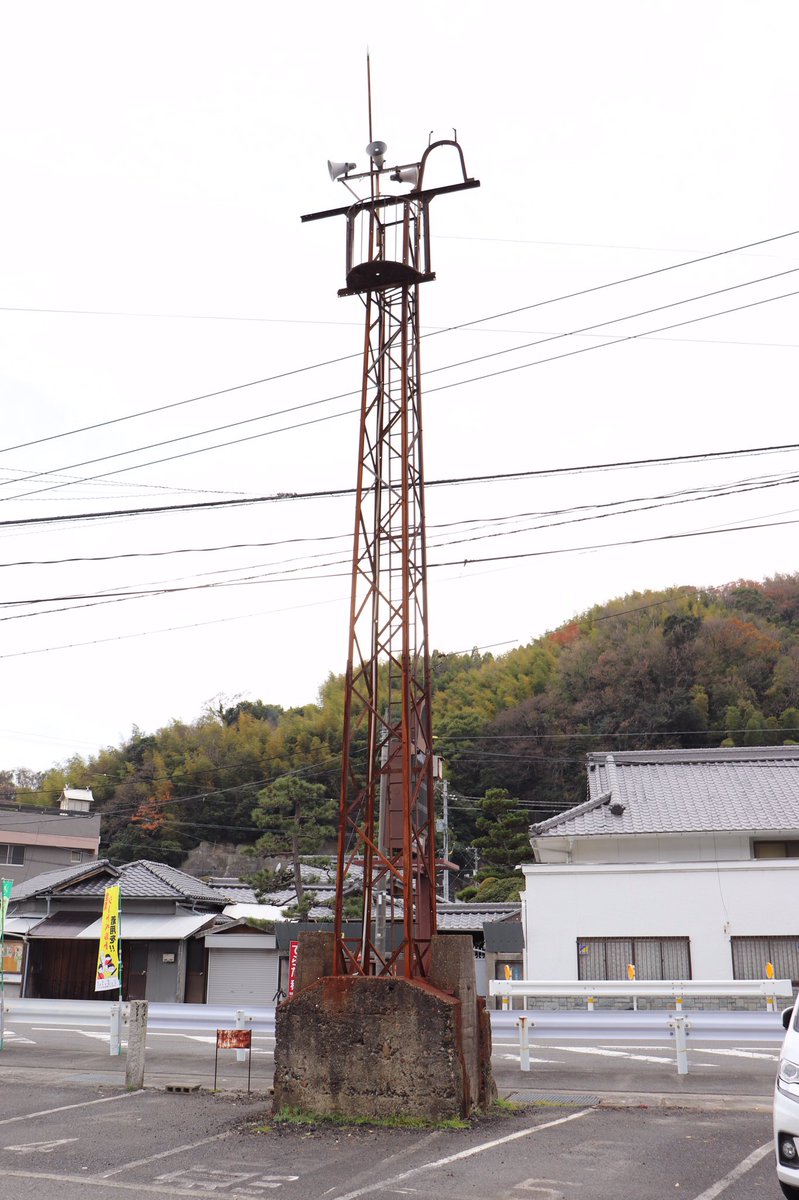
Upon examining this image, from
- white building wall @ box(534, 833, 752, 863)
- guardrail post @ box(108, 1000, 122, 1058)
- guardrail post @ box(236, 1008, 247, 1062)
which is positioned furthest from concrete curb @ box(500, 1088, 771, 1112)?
white building wall @ box(534, 833, 752, 863)

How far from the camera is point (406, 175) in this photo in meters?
11.8

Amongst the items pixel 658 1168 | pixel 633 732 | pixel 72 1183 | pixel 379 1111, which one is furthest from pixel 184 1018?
pixel 633 732

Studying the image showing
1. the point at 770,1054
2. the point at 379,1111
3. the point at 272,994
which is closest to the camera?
the point at 379,1111

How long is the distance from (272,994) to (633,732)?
33.3 m

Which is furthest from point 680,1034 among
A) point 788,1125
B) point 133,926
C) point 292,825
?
point 133,926

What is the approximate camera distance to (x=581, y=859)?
77.9ft

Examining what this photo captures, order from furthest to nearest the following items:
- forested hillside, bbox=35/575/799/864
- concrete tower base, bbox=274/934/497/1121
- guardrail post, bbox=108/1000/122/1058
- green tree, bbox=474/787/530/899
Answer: forested hillside, bbox=35/575/799/864, green tree, bbox=474/787/530/899, guardrail post, bbox=108/1000/122/1058, concrete tower base, bbox=274/934/497/1121

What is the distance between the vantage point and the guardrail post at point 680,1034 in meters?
11.7

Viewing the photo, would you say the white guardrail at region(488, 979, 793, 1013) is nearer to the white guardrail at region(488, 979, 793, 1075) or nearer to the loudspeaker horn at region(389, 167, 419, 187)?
the white guardrail at region(488, 979, 793, 1075)

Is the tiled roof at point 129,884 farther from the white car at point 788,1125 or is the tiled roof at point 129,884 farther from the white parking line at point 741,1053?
the white car at point 788,1125

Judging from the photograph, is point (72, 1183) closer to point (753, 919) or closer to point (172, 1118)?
point (172, 1118)

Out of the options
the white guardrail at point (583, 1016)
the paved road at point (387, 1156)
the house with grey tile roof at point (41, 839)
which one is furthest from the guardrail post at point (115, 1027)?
the house with grey tile roof at point (41, 839)

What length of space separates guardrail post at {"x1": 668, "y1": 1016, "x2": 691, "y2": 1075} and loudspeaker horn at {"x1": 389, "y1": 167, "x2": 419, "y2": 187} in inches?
410

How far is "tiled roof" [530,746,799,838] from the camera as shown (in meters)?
23.3
